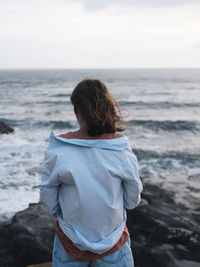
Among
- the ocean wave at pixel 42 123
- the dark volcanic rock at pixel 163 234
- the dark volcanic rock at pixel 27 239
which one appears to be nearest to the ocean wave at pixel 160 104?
the ocean wave at pixel 42 123

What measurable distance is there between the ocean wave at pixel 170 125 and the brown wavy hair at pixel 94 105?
1419 cm

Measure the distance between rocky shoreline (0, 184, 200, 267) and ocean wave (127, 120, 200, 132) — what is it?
449 inches

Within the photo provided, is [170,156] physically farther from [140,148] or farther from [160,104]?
[160,104]

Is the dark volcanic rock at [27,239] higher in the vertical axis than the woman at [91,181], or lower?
lower

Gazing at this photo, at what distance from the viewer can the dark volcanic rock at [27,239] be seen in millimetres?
3531

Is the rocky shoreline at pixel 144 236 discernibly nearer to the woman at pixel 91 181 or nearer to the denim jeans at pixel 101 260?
the denim jeans at pixel 101 260

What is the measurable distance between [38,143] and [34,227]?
8.91m

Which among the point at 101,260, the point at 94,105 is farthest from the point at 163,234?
the point at 94,105

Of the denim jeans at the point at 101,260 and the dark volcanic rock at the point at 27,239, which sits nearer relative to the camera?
the denim jeans at the point at 101,260

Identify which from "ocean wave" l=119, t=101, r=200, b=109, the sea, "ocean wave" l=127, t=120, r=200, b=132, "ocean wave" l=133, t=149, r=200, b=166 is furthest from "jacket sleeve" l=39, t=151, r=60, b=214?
"ocean wave" l=119, t=101, r=200, b=109

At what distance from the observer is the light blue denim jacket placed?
1.39m

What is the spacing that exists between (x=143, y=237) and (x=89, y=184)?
2822 millimetres

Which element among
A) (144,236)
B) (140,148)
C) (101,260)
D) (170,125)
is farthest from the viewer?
(170,125)

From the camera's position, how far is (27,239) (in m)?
3.78
